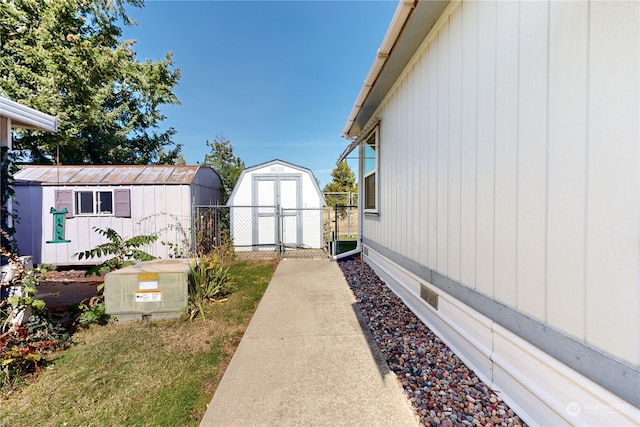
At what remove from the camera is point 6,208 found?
119 inches

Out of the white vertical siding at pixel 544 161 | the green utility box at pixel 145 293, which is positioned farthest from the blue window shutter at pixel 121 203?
the white vertical siding at pixel 544 161

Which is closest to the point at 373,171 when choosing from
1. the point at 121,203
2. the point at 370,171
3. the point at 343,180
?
the point at 370,171

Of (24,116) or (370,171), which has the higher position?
(24,116)

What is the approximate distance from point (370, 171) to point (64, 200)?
8122 millimetres

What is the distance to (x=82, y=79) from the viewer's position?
35.0 ft

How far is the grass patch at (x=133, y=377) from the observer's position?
1.89 m

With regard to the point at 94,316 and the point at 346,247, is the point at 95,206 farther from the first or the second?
the point at 346,247

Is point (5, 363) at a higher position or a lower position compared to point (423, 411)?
higher

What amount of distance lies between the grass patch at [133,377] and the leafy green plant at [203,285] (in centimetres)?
22

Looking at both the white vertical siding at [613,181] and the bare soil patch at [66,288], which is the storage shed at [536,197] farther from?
the bare soil patch at [66,288]

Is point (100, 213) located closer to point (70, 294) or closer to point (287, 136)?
point (70, 294)

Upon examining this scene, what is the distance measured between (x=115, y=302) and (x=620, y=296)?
449cm

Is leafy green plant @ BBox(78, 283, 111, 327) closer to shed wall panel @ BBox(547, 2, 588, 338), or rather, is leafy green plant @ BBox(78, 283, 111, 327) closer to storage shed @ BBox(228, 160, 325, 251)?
shed wall panel @ BBox(547, 2, 588, 338)

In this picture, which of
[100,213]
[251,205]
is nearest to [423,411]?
[251,205]
